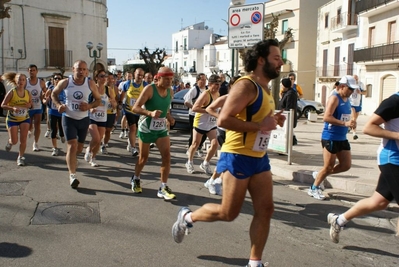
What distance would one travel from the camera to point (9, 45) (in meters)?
28.8

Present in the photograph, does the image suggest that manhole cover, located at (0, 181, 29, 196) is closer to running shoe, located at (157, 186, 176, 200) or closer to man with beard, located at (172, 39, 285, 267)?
running shoe, located at (157, 186, 176, 200)

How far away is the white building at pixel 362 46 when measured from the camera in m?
27.1

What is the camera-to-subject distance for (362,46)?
3097 centimetres

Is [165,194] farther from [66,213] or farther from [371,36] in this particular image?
[371,36]

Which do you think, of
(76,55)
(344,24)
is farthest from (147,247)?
(344,24)

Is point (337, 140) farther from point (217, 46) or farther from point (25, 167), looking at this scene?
point (217, 46)

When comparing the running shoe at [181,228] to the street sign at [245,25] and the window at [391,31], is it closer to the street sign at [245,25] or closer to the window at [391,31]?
the street sign at [245,25]

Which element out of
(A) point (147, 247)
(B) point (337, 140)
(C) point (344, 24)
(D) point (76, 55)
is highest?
(C) point (344, 24)

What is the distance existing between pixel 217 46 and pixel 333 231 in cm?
6571

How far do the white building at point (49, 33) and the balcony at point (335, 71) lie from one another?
19.7m

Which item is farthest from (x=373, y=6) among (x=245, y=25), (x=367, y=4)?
(x=245, y=25)

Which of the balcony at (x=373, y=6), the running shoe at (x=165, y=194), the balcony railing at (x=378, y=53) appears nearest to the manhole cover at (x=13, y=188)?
the running shoe at (x=165, y=194)

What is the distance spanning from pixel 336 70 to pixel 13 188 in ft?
111

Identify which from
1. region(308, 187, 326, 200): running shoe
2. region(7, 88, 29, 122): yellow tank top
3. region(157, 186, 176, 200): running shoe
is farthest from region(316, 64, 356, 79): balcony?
region(157, 186, 176, 200): running shoe
